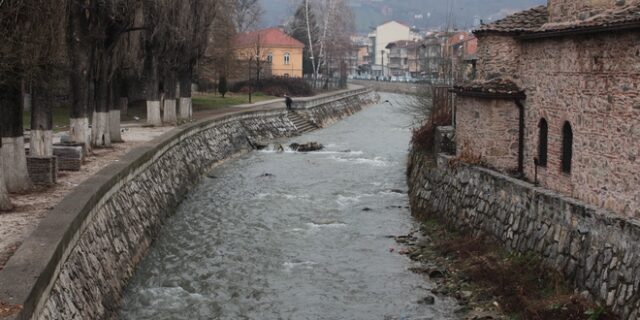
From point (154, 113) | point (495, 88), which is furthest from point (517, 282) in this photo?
point (154, 113)

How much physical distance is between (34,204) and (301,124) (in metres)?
38.8

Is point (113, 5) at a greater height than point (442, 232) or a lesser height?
greater

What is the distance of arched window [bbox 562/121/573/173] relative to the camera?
1606cm

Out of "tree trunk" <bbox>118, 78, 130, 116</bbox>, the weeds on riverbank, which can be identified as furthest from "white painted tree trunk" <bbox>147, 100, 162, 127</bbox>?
the weeds on riverbank

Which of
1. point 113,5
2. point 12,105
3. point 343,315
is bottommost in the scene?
point 343,315

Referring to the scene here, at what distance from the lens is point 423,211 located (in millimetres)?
22828

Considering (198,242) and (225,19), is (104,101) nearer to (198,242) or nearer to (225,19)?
(198,242)

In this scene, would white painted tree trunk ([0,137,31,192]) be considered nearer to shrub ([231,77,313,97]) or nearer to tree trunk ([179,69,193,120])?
tree trunk ([179,69,193,120])

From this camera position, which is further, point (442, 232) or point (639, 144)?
point (442, 232)

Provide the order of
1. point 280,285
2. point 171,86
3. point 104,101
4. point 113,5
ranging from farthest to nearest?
point 171,86, point 104,101, point 113,5, point 280,285

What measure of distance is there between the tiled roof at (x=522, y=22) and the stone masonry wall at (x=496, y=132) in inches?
68.0

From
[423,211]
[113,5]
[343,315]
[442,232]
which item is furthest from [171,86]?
[343,315]

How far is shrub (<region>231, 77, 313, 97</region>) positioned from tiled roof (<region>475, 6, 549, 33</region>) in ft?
175

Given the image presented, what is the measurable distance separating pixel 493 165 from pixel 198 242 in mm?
7479
